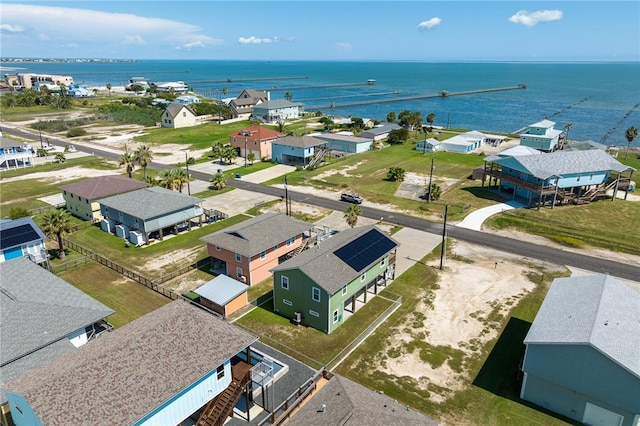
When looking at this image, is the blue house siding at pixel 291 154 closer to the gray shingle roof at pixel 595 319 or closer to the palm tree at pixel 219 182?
the palm tree at pixel 219 182

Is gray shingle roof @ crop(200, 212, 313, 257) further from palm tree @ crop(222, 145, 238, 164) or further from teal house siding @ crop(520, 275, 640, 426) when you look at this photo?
palm tree @ crop(222, 145, 238, 164)

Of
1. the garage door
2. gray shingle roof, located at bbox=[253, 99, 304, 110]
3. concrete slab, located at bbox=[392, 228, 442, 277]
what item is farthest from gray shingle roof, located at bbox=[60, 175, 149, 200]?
gray shingle roof, located at bbox=[253, 99, 304, 110]

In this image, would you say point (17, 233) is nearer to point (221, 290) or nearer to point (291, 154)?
point (221, 290)

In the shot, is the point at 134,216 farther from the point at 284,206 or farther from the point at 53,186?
the point at 53,186

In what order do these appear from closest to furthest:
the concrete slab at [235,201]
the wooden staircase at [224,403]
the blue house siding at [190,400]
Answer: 1. the blue house siding at [190,400]
2. the wooden staircase at [224,403]
3. the concrete slab at [235,201]

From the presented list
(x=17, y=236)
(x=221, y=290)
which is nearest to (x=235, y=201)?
(x=17, y=236)

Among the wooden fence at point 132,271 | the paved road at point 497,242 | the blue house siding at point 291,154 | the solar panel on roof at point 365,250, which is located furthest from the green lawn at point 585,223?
the blue house siding at point 291,154
